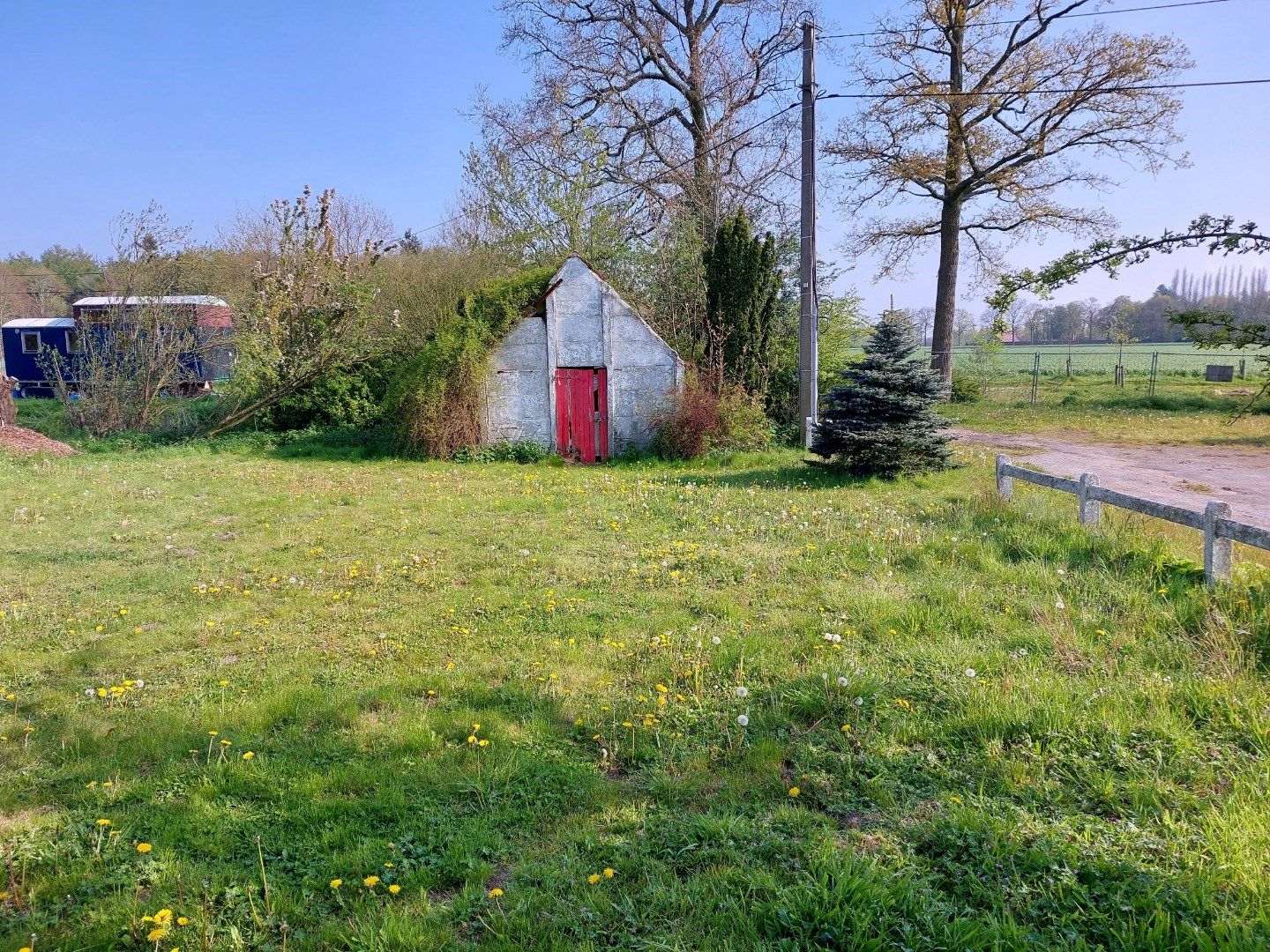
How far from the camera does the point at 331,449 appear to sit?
17.7 meters

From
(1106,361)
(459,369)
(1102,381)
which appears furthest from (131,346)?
(1106,361)

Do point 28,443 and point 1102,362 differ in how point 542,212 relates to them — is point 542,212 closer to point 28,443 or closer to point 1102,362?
point 28,443

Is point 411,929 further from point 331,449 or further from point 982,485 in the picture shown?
point 331,449

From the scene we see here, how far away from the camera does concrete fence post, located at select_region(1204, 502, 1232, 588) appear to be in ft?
20.6

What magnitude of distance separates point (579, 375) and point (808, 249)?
5.37 meters

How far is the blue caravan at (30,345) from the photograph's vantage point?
29.4 m

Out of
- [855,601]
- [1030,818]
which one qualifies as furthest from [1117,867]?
[855,601]

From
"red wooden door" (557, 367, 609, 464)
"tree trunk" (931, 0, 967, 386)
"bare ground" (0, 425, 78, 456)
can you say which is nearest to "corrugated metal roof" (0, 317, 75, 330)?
"bare ground" (0, 425, 78, 456)

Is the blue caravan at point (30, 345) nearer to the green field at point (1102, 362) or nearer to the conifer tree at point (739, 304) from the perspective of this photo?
the conifer tree at point (739, 304)

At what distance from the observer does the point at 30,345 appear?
2992 centimetres

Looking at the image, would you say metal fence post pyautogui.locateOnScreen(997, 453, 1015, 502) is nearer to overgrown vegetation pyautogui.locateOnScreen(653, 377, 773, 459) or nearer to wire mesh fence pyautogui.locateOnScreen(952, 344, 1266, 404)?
overgrown vegetation pyautogui.locateOnScreen(653, 377, 773, 459)

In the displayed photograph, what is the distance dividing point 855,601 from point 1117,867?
330 centimetres

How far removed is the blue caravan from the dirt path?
32.2 meters

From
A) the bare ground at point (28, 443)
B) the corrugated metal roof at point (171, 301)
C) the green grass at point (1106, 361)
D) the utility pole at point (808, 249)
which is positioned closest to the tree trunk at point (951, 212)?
the green grass at point (1106, 361)
